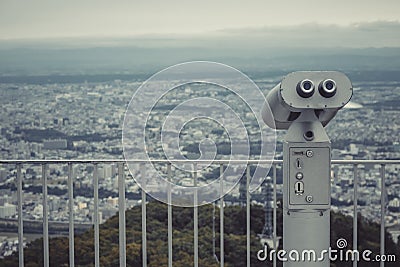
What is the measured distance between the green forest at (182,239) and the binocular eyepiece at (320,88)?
132 centimetres

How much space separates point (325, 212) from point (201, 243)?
1.21m

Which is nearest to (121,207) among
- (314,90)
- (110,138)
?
(314,90)

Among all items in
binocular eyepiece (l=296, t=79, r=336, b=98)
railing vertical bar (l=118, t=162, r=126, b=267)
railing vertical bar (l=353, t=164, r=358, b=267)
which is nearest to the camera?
binocular eyepiece (l=296, t=79, r=336, b=98)

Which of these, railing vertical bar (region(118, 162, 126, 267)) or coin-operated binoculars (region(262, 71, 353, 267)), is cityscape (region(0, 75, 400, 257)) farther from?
coin-operated binoculars (region(262, 71, 353, 267))

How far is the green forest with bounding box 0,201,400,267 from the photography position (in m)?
3.79

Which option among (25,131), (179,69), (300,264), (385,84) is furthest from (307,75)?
(25,131)

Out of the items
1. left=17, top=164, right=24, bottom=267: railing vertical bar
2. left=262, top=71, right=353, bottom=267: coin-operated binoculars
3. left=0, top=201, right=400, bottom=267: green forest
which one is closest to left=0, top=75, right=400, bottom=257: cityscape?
left=0, top=201, right=400, bottom=267: green forest

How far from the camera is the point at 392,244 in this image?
3736 millimetres

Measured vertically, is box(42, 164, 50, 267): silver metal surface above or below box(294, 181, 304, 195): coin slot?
below

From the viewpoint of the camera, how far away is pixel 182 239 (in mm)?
3881

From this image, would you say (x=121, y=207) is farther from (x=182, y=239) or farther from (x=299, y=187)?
(x=299, y=187)

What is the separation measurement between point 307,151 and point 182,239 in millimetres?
1412

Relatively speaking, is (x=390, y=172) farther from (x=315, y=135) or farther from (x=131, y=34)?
(x=131, y=34)

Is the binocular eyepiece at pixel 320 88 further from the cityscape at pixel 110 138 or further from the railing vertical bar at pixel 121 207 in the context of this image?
the railing vertical bar at pixel 121 207
